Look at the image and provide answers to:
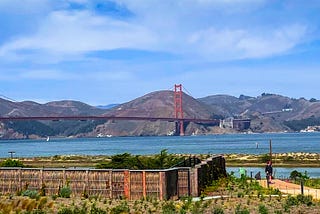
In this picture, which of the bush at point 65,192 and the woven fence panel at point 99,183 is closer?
the bush at point 65,192

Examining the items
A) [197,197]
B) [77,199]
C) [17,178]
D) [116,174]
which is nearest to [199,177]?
[197,197]

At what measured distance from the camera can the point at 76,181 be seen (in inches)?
972

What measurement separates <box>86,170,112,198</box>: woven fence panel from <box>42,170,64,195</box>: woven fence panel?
Result: 128 centimetres

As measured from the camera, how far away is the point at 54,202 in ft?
70.8

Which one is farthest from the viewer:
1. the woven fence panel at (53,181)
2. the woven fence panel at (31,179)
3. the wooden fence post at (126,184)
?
the woven fence panel at (31,179)

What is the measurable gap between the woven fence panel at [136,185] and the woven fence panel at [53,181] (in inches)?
122

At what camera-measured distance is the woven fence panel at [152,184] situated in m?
23.5

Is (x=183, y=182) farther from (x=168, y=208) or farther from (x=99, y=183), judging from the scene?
(x=168, y=208)

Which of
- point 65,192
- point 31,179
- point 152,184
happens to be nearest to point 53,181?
point 31,179

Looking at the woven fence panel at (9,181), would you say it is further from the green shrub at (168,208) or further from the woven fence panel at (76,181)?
the green shrub at (168,208)

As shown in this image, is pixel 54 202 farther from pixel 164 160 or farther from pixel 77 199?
pixel 164 160

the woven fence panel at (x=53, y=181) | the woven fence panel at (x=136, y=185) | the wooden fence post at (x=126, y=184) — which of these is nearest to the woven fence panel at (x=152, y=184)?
the woven fence panel at (x=136, y=185)

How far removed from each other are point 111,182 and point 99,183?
22.7 inches

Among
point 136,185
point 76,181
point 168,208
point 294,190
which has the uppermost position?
point 76,181
